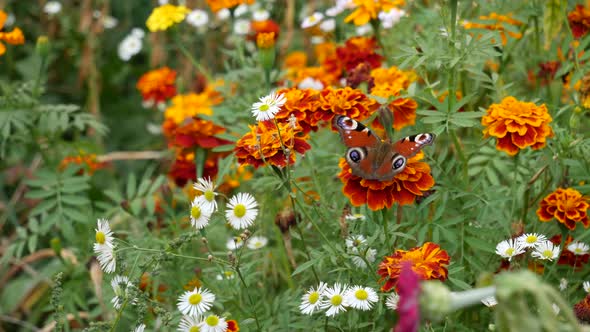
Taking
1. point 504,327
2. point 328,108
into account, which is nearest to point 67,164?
point 328,108

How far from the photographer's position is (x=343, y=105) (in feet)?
4.11

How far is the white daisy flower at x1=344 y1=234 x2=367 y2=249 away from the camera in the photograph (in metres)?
1.20

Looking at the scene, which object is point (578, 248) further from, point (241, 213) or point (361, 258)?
point (241, 213)

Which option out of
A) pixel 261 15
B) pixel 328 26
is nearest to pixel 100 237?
pixel 328 26

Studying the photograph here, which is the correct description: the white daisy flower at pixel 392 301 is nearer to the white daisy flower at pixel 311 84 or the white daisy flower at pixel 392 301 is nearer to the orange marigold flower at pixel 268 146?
the orange marigold flower at pixel 268 146

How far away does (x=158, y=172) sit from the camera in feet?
7.84

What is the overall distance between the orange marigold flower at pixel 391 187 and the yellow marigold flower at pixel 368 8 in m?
0.64

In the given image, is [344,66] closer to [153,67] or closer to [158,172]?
[158,172]

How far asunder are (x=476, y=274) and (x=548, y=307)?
27.3 inches

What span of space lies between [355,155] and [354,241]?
0.17 metres

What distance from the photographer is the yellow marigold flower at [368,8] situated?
5.55 ft

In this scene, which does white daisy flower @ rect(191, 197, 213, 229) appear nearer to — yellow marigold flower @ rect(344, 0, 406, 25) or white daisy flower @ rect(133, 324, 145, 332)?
white daisy flower @ rect(133, 324, 145, 332)

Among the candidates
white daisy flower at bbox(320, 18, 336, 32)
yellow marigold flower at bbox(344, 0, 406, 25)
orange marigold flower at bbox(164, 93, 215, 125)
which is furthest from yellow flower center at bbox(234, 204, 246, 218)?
white daisy flower at bbox(320, 18, 336, 32)

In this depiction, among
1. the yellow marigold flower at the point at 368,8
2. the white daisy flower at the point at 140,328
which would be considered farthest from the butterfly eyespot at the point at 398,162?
the yellow marigold flower at the point at 368,8
